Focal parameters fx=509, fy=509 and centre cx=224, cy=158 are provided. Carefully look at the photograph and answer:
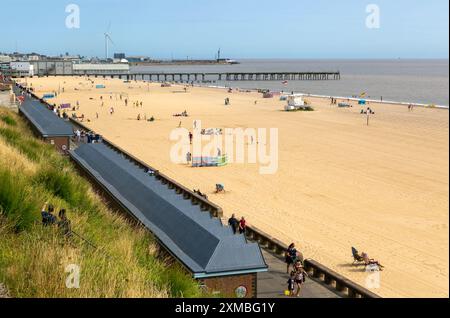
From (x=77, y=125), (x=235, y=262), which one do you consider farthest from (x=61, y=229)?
(x=77, y=125)

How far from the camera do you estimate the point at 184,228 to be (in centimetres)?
934

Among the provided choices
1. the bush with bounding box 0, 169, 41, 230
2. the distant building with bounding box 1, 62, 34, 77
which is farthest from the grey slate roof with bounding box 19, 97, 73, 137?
the distant building with bounding box 1, 62, 34, 77

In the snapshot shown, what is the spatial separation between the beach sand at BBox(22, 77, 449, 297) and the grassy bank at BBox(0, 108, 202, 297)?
6774mm

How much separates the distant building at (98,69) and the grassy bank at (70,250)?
168 meters

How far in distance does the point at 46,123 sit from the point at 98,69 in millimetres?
166998

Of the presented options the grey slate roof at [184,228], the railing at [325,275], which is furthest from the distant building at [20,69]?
the railing at [325,275]

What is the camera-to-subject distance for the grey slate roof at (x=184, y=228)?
26.3ft

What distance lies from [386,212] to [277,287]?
10.5m

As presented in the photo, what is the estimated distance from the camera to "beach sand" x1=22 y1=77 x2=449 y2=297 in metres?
14.8

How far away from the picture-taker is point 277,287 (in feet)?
33.0
